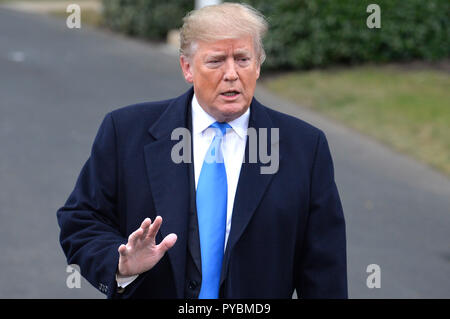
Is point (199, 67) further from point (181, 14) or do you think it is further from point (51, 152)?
point (181, 14)

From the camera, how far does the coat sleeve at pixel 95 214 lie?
128 inches

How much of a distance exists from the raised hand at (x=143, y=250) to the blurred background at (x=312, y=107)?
4.02 meters

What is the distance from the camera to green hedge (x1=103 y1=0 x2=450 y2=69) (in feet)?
45.1

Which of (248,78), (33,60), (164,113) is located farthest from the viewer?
(33,60)

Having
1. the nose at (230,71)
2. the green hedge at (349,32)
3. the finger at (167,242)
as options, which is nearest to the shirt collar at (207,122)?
the nose at (230,71)

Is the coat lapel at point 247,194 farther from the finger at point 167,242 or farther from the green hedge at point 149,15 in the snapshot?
the green hedge at point 149,15

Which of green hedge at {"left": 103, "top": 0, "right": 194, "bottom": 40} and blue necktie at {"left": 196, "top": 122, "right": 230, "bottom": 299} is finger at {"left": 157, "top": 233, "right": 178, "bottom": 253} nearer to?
blue necktie at {"left": 196, "top": 122, "right": 230, "bottom": 299}

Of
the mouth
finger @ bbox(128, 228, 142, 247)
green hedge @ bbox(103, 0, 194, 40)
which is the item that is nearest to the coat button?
finger @ bbox(128, 228, 142, 247)

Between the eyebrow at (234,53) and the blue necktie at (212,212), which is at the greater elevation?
the eyebrow at (234,53)

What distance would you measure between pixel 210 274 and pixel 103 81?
36.8ft

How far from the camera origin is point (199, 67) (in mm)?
3225

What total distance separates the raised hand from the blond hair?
2.27ft

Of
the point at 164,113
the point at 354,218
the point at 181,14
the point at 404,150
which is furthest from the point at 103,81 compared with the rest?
the point at 164,113

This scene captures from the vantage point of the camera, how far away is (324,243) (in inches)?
131
